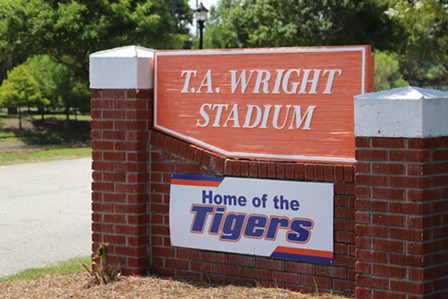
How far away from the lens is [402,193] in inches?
209

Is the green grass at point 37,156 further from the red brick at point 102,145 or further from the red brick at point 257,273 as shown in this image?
the red brick at point 257,273

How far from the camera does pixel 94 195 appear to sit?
6.96m

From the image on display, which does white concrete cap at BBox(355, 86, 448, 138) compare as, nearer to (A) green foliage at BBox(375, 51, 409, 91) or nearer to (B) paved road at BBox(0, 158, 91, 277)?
(B) paved road at BBox(0, 158, 91, 277)

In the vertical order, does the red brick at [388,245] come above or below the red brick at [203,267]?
above

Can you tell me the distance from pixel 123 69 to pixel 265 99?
131cm

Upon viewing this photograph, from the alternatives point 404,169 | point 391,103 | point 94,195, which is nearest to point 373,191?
point 404,169

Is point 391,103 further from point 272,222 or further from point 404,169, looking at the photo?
point 272,222

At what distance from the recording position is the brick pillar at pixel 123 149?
267 inches

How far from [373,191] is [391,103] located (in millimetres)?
624

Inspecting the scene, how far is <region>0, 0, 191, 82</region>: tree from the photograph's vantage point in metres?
29.6

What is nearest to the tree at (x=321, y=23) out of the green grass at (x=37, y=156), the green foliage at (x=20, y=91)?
the green foliage at (x=20, y=91)

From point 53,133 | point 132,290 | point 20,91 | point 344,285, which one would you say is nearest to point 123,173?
point 132,290

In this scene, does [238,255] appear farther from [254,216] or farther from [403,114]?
[403,114]

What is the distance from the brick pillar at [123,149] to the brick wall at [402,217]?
211 cm
